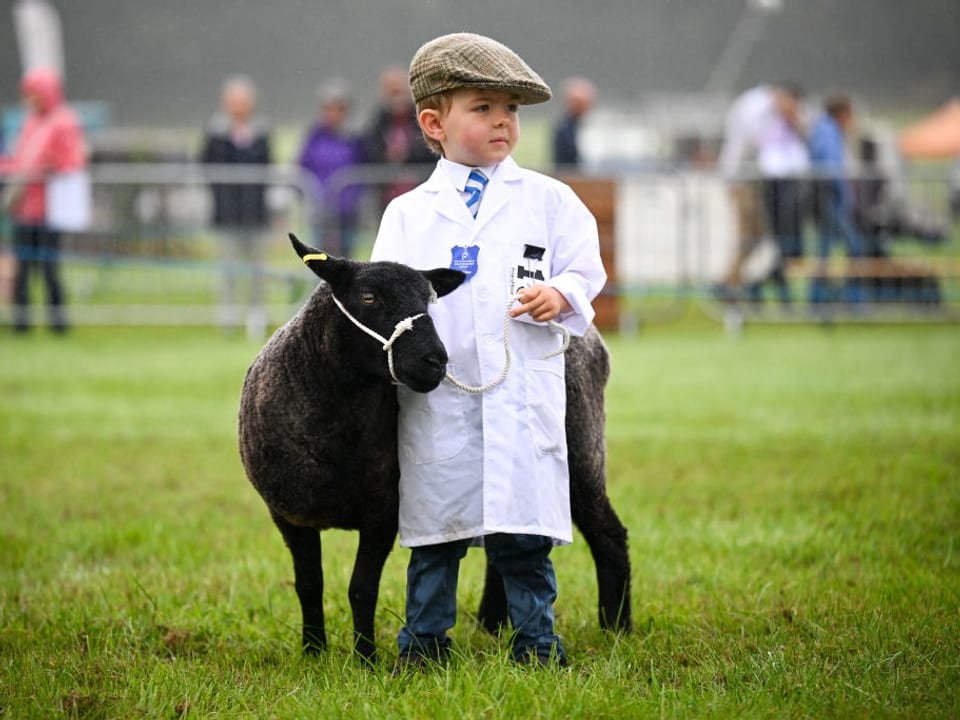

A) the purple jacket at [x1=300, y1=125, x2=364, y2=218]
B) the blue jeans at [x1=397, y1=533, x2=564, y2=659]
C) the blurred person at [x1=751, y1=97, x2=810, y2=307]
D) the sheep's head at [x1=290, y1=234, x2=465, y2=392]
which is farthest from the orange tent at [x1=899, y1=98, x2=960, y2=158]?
the sheep's head at [x1=290, y1=234, x2=465, y2=392]

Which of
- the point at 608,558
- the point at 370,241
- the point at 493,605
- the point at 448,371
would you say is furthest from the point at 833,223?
the point at 448,371

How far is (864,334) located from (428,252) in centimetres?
1214

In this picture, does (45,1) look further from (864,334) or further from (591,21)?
(864,334)

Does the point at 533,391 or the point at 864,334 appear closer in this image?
the point at 533,391

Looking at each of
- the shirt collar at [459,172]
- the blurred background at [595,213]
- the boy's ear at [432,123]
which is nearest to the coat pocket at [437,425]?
the shirt collar at [459,172]

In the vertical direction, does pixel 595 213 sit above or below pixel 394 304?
above

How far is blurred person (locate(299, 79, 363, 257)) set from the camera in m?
16.0

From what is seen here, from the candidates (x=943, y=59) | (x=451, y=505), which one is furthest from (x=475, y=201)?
(x=943, y=59)

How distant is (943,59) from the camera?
26000 millimetres

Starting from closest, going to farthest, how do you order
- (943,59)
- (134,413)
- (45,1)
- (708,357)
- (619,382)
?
(134,413)
(619,382)
(708,357)
(943,59)
(45,1)

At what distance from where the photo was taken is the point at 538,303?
4.14 metres

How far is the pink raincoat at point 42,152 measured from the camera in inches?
637

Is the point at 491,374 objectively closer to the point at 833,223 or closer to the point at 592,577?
the point at 592,577

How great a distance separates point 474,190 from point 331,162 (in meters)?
12.8
